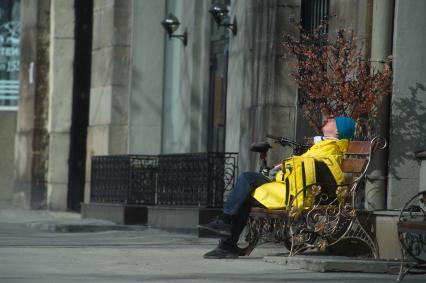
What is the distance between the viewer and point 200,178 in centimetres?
1969

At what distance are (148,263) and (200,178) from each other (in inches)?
262

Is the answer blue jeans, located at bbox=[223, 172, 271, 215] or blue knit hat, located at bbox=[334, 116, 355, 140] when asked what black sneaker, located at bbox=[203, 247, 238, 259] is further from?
blue knit hat, located at bbox=[334, 116, 355, 140]

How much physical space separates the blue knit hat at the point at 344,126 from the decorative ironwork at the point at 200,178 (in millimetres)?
5973

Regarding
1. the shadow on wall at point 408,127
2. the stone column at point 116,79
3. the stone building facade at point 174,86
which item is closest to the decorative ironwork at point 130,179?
the stone building facade at point 174,86

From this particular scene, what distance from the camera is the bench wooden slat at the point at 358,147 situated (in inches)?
537

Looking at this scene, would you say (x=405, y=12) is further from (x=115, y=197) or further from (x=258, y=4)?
(x=115, y=197)

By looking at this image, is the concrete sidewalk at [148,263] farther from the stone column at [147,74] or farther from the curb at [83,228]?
the stone column at [147,74]

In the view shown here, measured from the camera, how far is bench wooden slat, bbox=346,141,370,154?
1363 centimetres

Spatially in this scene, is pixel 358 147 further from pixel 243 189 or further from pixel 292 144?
pixel 243 189

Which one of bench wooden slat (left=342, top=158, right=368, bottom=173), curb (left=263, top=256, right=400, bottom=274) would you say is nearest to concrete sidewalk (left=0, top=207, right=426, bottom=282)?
curb (left=263, top=256, right=400, bottom=274)

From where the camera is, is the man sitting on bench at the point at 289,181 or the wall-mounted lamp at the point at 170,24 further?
the wall-mounted lamp at the point at 170,24

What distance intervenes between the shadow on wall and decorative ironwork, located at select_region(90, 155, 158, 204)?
8.12 metres

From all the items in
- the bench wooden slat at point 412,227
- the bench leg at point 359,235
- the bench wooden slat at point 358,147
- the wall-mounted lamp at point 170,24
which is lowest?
the bench leg at point 359,235

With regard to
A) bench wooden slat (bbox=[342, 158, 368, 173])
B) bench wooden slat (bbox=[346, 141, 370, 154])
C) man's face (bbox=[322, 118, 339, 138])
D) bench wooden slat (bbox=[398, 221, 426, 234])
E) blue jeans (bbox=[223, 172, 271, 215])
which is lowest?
bench wooden slat (bbox=[398, 221, 426, 234])
